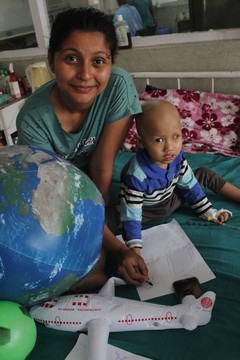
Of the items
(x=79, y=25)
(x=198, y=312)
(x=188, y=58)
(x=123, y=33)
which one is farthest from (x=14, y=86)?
(x=198, y=312)

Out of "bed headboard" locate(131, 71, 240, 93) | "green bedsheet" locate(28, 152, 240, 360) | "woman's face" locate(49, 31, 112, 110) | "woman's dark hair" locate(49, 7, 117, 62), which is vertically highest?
"woman's dark hair" locate(49, 7, 117, 62)

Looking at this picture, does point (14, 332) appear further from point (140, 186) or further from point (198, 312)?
point (140, 186)

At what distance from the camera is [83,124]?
52.1 inches

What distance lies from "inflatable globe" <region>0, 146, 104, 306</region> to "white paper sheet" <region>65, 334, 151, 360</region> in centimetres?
17

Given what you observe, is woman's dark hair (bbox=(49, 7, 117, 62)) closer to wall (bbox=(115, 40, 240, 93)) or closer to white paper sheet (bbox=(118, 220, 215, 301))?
white paper sheet (bbox=(118, 220, 215, 301))

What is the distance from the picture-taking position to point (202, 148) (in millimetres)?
1962

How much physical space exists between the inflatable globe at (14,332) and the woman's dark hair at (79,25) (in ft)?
2.56

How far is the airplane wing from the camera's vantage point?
0.87m

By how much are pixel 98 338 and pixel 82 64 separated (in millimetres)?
799

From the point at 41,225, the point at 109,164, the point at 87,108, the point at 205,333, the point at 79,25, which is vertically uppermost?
the point at 79,25

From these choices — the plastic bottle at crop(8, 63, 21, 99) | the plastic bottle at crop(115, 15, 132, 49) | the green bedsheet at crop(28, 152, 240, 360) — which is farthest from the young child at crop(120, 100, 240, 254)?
the plastic bottle at crop(8, 63, 21, 99)

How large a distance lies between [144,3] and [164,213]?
1.56 metres

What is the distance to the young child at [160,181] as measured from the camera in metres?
1.20

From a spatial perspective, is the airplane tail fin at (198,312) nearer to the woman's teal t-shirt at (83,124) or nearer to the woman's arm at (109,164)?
the woman's arm at (109,164)
